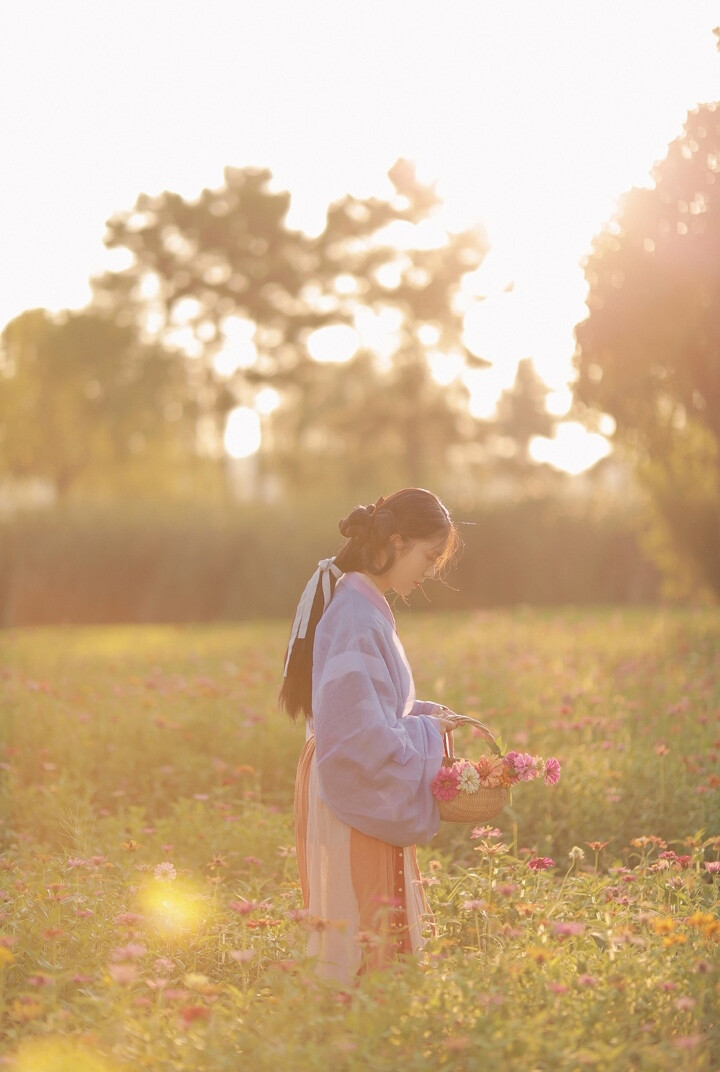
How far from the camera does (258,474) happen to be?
117ft

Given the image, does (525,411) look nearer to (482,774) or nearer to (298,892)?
(298,892)

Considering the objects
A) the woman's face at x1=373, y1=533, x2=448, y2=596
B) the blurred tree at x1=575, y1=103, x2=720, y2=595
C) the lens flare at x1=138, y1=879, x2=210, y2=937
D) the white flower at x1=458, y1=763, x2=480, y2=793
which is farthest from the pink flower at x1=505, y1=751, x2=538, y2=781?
the blurred tree at x1=575, y1=103, x2=720, y2=595

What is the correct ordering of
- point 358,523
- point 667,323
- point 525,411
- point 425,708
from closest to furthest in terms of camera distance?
point 358,523 < point 425,708 < point 667,323 < point 525,411

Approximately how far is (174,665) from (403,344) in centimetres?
2467

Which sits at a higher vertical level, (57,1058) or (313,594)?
(313,594)

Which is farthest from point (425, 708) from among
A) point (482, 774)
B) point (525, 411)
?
point (525, 411)

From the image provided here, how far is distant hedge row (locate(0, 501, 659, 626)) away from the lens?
20.7 m

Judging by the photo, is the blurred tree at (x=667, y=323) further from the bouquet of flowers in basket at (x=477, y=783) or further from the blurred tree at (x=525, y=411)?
the blurred tree at (x=525, y=411)

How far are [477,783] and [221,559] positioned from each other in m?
17.4

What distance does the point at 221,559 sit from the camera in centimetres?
2070

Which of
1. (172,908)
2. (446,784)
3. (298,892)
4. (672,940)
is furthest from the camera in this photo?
(298,892)

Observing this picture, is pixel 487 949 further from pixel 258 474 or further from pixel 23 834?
pixel 258 474

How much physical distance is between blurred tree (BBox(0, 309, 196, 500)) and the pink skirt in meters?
31.9

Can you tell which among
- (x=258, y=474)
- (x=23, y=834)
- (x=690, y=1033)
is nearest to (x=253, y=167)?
(x=258, y=474)
